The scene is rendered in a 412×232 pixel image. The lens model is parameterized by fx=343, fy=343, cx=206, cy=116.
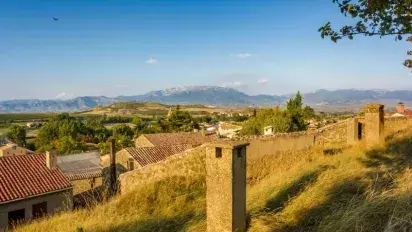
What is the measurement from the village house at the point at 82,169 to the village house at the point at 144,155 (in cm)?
763

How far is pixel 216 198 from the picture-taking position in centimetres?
532

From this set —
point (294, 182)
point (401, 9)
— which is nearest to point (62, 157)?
point (294, 182)

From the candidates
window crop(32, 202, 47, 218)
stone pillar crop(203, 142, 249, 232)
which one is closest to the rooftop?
window crop(32, 202, 47, 218)

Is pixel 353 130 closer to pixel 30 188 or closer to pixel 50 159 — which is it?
pixel 30 188

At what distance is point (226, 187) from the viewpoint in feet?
17.1

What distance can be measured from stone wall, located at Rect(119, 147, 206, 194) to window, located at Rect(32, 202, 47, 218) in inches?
396

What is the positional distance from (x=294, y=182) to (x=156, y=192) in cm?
369

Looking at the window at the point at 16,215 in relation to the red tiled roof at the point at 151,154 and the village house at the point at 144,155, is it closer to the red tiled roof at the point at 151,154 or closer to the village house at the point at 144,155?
the village house at the point at 144,155

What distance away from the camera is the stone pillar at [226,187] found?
5137 millimetres

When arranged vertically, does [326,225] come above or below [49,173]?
above

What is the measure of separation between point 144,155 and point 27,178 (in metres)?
8.02

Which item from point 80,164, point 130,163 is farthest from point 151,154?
point 80,164

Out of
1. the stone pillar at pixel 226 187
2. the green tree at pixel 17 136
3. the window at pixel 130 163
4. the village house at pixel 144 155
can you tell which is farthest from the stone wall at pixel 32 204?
the green tree at pixel 17 136

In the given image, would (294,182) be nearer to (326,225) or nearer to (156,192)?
(326,225)
